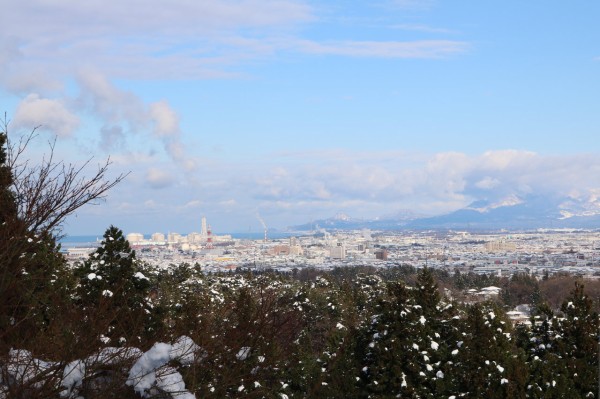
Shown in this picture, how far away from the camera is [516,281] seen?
Answer: 84.2 m

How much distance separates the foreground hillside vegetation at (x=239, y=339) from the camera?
6.84 metres

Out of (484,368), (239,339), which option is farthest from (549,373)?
(239,339)

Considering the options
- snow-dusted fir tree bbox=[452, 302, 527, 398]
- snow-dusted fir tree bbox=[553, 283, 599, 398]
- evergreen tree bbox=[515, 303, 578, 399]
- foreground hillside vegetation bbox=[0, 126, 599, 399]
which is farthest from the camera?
snow-dusted fir tree bbox=[553, 283, 599, 398]

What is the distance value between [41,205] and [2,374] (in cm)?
174

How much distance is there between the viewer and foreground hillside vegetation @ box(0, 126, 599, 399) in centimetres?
684

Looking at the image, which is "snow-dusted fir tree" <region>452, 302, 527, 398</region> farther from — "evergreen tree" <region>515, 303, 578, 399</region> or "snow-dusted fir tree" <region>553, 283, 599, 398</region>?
"snow-dusted fir tree" <region>553, 283, 599, 398</region>

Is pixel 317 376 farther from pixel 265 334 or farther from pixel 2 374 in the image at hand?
pixel 2 374

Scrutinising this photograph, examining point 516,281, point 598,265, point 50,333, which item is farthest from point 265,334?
point 598,265

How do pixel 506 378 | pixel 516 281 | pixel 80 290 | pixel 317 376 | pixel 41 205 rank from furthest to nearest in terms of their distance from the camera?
pixel 516 281 < pixel 317 376 < pixel 506 378 < pixel 80 290 < pixel 41 205

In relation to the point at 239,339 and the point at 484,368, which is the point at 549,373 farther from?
the point at 239,339

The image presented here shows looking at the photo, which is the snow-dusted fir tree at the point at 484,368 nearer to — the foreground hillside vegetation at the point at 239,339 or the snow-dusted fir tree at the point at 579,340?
the foreground hillside vegetation at the point at 239,339

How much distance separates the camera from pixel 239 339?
745 centimetres

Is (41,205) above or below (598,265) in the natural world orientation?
above

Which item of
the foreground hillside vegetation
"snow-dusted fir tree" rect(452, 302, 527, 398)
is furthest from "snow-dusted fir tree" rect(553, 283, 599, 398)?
"snow-dusted fir tree" rect(452, 302, 527, 398)
